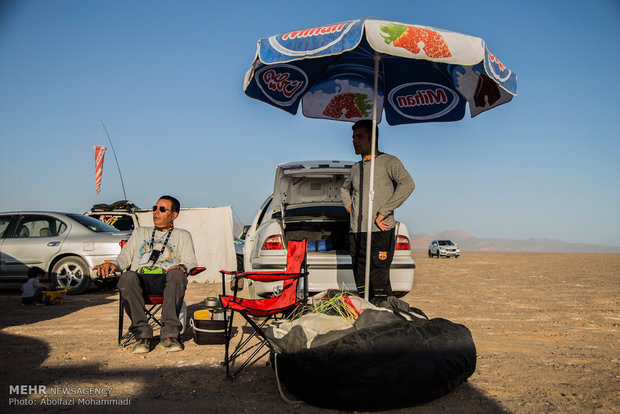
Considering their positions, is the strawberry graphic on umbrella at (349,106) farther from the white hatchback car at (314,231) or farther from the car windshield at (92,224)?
the car windshield at (92,224)

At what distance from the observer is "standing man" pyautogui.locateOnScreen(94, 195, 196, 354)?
4145 mm

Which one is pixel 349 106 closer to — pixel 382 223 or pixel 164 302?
pixel 382 223

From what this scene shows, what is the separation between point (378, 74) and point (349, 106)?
1.74 ft

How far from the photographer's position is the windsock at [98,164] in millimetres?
15859

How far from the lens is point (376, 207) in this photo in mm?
4352

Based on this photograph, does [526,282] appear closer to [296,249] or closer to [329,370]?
[296,249]

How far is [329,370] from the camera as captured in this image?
105 inches

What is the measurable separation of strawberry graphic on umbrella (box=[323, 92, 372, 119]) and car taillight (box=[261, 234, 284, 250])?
5.07 ft

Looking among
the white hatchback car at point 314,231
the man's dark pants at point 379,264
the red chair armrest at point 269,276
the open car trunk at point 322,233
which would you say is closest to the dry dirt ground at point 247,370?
the red chair armrest at point 269,276

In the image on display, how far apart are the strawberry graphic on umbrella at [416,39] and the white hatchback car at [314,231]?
2219mm

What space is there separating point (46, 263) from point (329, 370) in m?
7.57

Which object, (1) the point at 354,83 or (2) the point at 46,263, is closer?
(1) the point at 354,83

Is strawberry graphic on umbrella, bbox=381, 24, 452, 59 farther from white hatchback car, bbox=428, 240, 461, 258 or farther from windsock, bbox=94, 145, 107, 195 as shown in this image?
white hatchback car, bbox=428, 240, 461, 258

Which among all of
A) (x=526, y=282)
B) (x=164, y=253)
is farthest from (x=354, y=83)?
(x=526, y=282)
